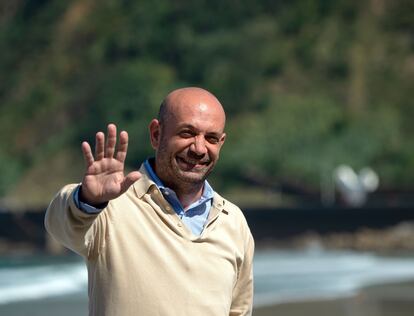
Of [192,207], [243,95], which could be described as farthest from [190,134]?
[243,95]

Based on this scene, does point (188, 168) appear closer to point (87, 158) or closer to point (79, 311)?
point (87, 158)

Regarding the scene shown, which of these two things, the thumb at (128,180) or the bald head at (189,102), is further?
the bald head at (189,102)

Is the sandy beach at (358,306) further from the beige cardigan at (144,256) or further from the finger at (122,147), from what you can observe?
the finger at (122,147)

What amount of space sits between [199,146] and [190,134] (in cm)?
5

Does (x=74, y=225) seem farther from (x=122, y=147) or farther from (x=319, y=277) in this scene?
(x=319, y=277)

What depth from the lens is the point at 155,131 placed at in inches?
113

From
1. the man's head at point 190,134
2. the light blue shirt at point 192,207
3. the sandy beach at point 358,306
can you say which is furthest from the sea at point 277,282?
the man's head at point 190,134

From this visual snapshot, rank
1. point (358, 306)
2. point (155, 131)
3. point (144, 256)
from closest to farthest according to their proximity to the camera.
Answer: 1. point (144, 256)
2. point (155, 131)
3. point (358, 306)

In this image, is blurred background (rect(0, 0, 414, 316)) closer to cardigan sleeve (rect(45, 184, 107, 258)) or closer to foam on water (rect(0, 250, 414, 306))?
foam on water (rect(0, 250, 414, 306))

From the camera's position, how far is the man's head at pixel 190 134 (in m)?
2.80

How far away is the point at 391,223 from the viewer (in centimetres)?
4097

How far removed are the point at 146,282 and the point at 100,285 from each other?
0.33 ft

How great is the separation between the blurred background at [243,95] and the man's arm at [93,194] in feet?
129

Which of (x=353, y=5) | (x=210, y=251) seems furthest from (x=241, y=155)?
(x=210, y=251)
